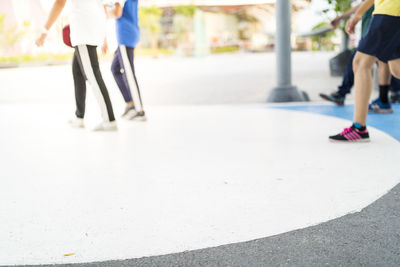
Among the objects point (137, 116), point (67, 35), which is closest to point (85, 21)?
point (67, 35)

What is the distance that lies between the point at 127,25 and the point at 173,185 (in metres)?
2.36

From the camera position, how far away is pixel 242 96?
644cm

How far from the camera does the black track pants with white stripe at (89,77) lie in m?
3.72

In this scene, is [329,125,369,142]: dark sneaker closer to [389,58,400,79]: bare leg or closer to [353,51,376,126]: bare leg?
[353,51,376,126]: bare leg

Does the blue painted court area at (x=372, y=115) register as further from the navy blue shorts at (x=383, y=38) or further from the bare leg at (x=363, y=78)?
the navy blue shorts at (x=383, y=38)

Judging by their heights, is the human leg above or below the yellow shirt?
below

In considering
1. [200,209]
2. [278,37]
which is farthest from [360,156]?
[278,37]

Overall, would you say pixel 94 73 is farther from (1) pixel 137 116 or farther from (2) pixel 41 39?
(1) pixel 137 116

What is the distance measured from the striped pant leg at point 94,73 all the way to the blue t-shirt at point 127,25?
46cm

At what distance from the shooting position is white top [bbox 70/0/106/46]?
11.8 feet

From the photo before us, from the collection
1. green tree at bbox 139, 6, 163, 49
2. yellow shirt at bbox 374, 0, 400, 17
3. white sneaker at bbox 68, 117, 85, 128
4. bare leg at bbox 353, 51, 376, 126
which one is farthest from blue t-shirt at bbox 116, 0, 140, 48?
green tree at bbox 139, 6, 163, 49

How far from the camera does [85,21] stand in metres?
3.64

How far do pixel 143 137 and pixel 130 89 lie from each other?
0.84 m

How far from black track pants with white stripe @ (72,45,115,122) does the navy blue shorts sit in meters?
2.22
